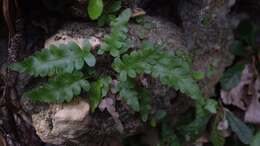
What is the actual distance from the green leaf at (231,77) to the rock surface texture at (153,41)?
0.13 ft

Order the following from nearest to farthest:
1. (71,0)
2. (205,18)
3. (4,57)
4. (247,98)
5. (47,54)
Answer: (47,54)
(71,0)
(4,57)
(205,18)
(247,98)

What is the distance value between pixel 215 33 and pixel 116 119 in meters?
0.76

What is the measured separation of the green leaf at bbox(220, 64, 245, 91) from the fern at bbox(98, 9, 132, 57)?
79 cm

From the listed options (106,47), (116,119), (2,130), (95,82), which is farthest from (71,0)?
(2,130)

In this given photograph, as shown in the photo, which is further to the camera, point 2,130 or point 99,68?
point 2,130

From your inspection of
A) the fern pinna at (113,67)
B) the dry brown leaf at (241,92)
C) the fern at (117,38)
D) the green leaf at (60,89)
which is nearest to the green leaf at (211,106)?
the dry brown leaf at (241,92)

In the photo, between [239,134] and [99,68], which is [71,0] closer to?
[99,68]

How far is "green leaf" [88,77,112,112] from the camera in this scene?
5.48ft

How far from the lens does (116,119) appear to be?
1779mm

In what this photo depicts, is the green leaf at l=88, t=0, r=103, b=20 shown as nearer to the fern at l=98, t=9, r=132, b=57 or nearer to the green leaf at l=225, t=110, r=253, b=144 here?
the fern at l=98, t=9, r=132, b=57

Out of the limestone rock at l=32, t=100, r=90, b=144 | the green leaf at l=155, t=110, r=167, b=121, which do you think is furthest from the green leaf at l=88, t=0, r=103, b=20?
the green leaf at l=155, t=110, r=167, b=121

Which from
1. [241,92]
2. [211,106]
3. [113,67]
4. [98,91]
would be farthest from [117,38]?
[241,92]

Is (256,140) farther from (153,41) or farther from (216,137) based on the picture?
(153,41)

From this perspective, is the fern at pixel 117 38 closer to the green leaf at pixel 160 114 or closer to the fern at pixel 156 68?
the fern at pixel 156 68
